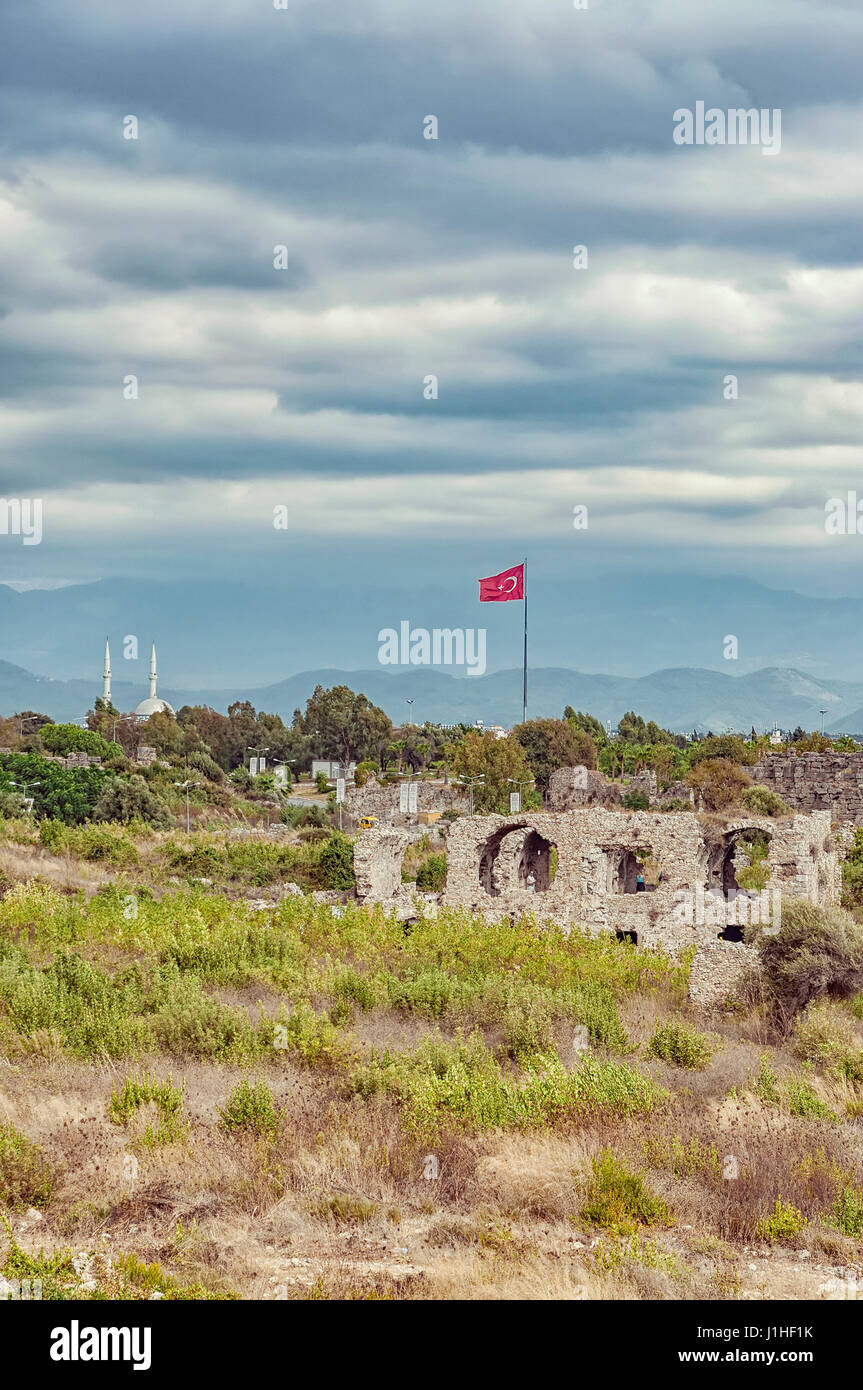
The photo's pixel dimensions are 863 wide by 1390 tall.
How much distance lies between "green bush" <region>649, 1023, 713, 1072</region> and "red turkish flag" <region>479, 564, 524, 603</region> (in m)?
39.0

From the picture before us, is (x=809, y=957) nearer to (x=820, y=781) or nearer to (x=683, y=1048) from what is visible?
(x=683, y=1048)

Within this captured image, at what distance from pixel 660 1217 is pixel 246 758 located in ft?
318

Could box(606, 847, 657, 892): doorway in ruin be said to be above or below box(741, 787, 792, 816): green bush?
below

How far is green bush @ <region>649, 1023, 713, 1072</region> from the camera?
15.4 meters

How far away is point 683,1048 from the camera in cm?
1560

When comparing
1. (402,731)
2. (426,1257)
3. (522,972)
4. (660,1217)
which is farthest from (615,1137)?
(402,731)

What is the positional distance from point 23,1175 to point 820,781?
50.9 metres

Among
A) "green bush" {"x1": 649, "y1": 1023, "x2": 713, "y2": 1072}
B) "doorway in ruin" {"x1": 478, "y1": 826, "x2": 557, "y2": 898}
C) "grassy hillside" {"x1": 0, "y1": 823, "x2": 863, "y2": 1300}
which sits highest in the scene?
"doorway in ruin" {"x1": 478, "y1": 826, "x2": 557, "y2": 898}

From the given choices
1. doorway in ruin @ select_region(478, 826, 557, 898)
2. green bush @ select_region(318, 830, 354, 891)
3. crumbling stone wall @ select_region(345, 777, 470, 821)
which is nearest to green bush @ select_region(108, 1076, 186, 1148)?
doorway in ruin @ select_region(478, 826, 557, 898)

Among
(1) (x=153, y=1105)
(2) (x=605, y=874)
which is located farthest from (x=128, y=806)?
(1) (x=153, y=1105)

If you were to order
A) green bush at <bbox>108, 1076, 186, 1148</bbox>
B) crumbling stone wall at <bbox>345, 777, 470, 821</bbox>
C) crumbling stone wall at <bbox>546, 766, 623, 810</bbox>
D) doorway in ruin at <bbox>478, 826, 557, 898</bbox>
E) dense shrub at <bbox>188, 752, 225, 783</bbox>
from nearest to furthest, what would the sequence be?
1. green bush at <bbox>108, 1076, 186, 1148</bbox>
2. doorway in ruin at <bbox>478, 826, 557, 898</bbox>
3. crumbling stone wall at <bbox>546, 766, 623, 810</bbox>
4. crumbling stone wall at <bbox>345, 777, 470, 821</bbox>
5. dense shrub at <bbox>188, 752, 225, 783</bbox>

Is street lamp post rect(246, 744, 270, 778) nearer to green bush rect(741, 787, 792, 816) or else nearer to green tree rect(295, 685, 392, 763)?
green tree rect(295, 685, 392, 763)

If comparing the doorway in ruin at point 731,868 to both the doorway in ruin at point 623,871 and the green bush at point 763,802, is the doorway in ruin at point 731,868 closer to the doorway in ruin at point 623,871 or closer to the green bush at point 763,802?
the doorway in ruin at point 623,871

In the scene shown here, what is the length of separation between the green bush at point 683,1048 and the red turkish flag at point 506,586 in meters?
39.0
